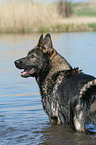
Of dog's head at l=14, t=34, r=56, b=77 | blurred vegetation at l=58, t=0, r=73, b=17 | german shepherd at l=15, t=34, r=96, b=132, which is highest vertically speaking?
blurred vegetation at l=58, t=0, r=73, b=17

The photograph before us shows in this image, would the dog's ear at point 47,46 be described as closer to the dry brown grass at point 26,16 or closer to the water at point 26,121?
the water at point 26,121

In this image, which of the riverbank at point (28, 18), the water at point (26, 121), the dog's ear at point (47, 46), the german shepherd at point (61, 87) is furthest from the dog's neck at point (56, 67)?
the riverbank at point (28, 18)

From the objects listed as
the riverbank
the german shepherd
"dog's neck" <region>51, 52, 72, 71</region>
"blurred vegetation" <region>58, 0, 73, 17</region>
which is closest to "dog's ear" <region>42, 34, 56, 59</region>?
the german shepherd

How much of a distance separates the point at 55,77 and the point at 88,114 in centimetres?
115

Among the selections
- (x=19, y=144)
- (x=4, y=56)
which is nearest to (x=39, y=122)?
(x=19, y=144)

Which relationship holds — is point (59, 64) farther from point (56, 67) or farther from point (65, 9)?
point (65, 9)

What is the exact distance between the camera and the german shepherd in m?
5.61

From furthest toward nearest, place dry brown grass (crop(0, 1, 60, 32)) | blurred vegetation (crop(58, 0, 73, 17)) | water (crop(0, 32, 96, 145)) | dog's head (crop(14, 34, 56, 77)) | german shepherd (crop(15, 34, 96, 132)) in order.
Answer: blurred vegetation (crop(58, 0, 73, 17)) < dry brown grass (crop(0, 1, 60, 32)) < dog's head (crop(14, 34, 56, 77)) < water (crop(0, 32, 96, 145)) < german shepherd (crop(15, 34, 96, 132))

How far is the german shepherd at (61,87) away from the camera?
18.4 ft

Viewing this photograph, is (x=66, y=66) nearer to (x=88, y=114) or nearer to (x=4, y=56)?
(x=88, y=114)

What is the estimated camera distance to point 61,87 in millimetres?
6113

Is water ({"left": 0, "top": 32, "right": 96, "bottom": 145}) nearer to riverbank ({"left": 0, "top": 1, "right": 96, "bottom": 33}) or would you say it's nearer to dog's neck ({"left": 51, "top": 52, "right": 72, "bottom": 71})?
dog's neck ({"left": 51, "top": 52, "right": 72, "bottom": 71})

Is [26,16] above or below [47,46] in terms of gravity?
above

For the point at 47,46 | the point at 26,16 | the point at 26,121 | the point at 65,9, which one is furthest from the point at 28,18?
the point at 47,46
